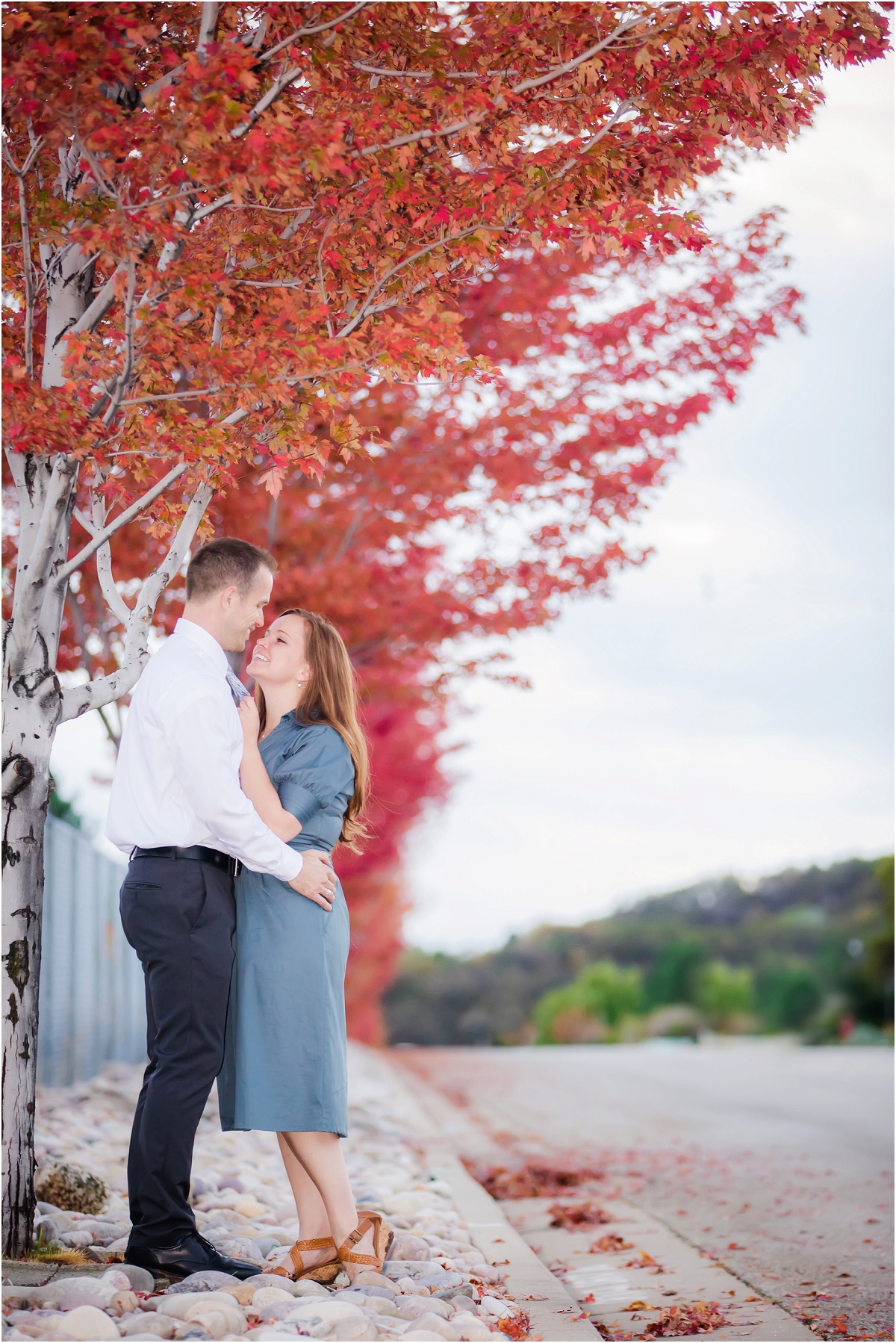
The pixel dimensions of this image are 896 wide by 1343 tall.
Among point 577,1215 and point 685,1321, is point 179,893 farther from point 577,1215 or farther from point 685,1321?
point 577,1215

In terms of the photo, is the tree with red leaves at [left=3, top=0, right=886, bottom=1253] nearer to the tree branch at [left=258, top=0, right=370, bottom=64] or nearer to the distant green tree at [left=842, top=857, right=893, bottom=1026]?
the tree branch at [left=258, top=0, right=370, bottom=64]

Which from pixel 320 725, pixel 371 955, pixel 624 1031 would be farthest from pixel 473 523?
pixel 624 1031

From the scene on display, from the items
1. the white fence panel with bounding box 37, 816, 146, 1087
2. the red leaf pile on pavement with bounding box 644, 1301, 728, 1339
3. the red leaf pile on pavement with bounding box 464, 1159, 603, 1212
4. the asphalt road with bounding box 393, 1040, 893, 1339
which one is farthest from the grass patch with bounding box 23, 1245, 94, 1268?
the red leaf pile on pavement with bounding box 464, 1159, 603, 1212

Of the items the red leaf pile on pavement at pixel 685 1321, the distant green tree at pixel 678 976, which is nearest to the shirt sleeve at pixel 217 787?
the red leaf pile on pavement at pixel 685 1321

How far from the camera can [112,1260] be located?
4.09 m

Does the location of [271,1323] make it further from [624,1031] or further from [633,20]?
[624,1031]

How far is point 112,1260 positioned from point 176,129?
3.76 meters

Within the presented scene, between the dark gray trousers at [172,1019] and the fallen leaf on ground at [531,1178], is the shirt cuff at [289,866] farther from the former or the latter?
the fallen leaf on ground at [531,1178]

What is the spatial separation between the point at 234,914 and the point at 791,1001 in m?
26.1

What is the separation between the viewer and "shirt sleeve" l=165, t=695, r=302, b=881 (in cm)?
358

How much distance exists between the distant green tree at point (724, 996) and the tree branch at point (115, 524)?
27.5 meters

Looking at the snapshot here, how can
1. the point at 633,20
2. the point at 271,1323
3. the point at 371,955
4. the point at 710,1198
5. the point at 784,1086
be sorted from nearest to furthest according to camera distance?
the point at 271,1323, the point at 633,20, the point at 710,1198, the point at 784,1086, the point at 371,955

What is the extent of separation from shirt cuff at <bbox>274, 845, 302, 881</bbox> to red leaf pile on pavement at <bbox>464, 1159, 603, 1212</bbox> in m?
3.99

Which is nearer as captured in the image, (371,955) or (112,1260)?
(112,1260)
